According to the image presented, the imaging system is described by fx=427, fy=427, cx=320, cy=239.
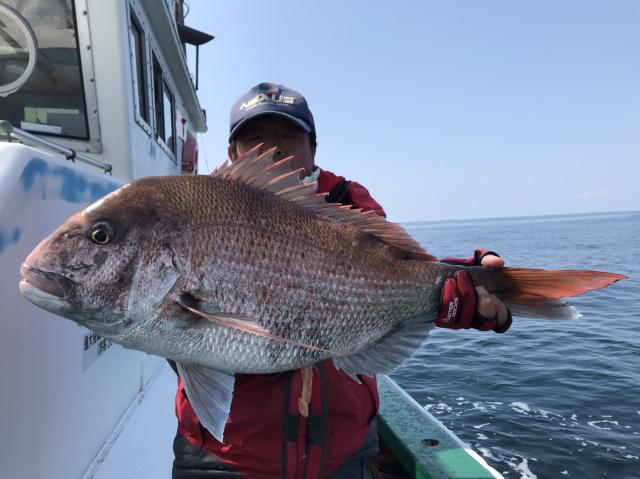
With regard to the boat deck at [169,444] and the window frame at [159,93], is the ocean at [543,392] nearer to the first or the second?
the boat deck at [169,444]

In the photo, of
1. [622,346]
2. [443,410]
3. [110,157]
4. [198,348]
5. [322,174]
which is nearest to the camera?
[198,348]

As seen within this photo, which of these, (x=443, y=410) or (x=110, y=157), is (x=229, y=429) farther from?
(x=443, y=410)

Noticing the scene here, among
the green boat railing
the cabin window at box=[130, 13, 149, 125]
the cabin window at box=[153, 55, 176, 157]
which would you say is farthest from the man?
the cabin window at box=[153, 55, 176, 157]

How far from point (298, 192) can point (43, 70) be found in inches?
116

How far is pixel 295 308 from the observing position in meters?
1.73

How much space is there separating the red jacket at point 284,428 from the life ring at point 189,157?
7.32 meters

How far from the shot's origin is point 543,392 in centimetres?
801

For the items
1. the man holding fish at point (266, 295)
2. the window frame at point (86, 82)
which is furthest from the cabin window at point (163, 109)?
the man holding fish at point (266, 295)

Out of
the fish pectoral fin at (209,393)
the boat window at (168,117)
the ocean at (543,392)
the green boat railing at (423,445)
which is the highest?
the boat window at (168,117)

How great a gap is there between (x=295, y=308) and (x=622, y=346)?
11.4 metres

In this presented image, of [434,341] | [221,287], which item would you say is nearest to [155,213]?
[221,287]

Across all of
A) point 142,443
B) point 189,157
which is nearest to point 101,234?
point 142,443

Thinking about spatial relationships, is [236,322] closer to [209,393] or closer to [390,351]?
[209,393]

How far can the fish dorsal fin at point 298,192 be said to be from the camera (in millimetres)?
1866
